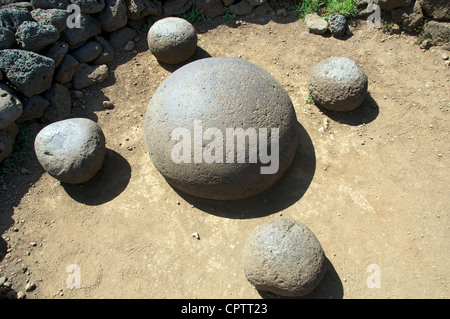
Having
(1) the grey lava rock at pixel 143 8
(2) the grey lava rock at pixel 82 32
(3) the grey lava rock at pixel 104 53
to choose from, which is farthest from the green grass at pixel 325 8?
(2) the grey lava rock at pixel 82 32

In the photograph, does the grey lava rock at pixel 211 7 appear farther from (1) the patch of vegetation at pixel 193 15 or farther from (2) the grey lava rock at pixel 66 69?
(2) the grey lava rock at pixel 66 69

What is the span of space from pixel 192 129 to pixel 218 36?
3.06m

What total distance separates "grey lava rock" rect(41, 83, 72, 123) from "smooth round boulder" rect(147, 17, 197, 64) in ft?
5.09

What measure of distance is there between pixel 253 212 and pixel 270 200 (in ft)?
0.89

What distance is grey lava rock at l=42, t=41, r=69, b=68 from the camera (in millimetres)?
5438

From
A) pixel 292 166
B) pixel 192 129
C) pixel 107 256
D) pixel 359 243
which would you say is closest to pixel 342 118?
pixel 292 166

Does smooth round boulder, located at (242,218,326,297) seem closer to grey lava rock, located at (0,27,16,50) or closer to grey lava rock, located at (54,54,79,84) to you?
grey lava rock, located at (54,54,79,84)

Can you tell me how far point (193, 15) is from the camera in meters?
6.62

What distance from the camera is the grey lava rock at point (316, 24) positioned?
21.1 ft

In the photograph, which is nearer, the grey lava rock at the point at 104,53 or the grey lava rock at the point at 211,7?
the grey lava rock at the point at 104,53

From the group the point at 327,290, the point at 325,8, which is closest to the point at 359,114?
the point at 325,8

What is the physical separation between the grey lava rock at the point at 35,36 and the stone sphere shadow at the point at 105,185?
187 centimetres

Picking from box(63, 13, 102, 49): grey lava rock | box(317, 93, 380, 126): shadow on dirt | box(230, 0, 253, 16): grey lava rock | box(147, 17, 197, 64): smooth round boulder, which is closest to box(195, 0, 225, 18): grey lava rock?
box(230, 0, 253, 16): grey lava rock

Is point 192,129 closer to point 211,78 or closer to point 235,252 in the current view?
point 211,78
